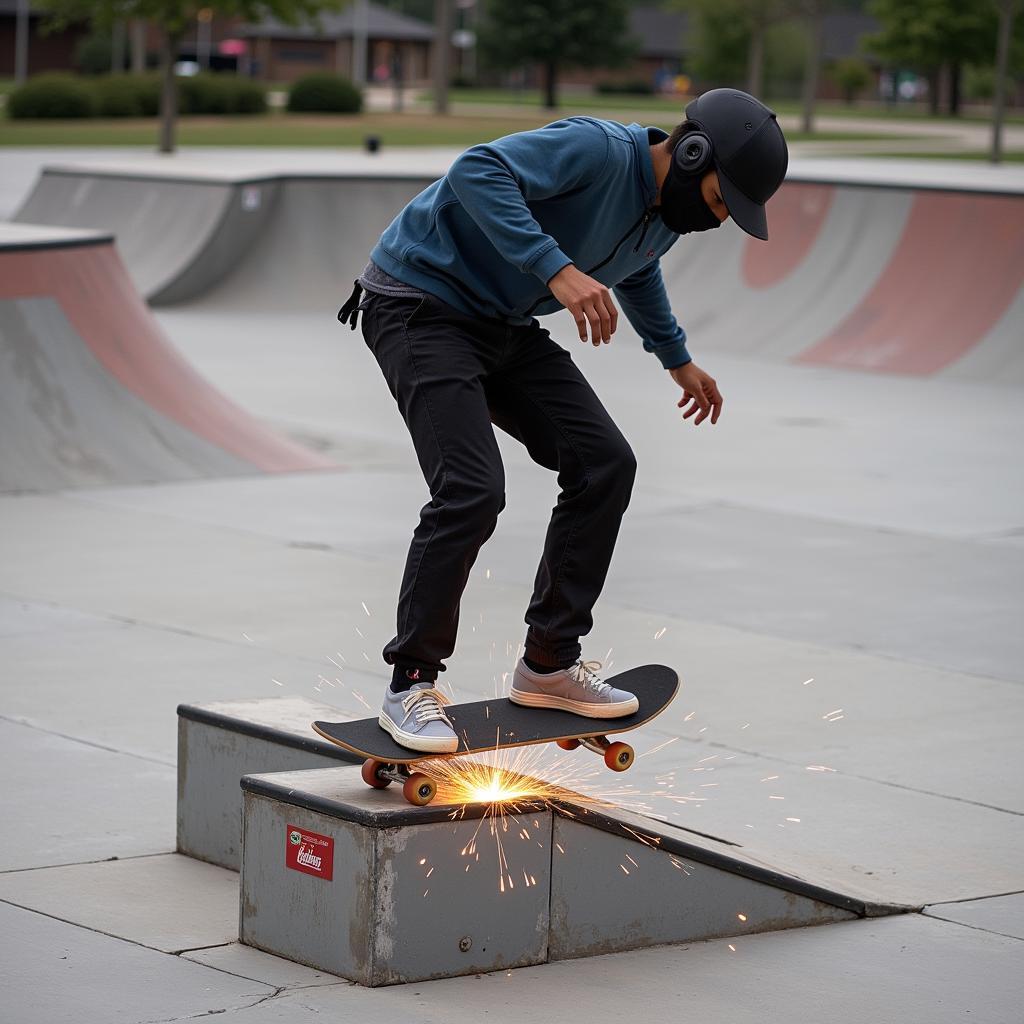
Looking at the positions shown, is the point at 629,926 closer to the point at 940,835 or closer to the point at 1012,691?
the point at 940,835

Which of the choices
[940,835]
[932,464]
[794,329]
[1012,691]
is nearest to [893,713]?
[1012,691]

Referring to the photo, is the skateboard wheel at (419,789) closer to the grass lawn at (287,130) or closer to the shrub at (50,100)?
the grass lawn at (287,130)

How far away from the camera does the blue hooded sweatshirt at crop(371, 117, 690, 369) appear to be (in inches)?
154

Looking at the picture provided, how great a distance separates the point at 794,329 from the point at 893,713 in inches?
478

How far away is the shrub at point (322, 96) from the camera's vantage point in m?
53.9

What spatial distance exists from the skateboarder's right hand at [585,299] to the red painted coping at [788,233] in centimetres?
1535

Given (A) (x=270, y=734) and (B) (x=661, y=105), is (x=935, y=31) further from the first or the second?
(A) (x=270, y=734)

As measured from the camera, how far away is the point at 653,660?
6.85m

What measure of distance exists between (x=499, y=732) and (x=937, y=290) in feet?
46.3

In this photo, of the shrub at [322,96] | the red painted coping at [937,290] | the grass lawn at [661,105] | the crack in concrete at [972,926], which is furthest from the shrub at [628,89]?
the crack in concrete at [972,926]

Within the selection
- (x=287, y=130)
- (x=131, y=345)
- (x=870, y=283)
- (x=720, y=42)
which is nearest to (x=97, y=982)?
(x=131, y=345)

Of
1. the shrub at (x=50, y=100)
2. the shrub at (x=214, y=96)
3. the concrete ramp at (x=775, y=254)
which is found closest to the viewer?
the concrete ramp at (x=775, y=254)

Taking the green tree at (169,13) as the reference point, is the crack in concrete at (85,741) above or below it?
below

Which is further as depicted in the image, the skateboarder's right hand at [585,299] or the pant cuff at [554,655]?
the pant cuff at [554,655]
